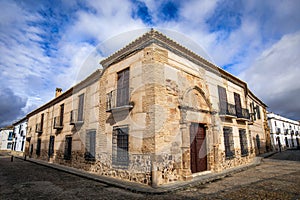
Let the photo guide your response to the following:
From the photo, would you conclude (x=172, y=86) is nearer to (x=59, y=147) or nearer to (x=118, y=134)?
(x=118, y=134)

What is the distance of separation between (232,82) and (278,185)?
22.5 ft

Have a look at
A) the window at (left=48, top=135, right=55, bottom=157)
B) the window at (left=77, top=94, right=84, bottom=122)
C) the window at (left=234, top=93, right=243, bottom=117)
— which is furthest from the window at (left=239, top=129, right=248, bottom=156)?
the window at (left=48, top=135, right=55, bottom=157)

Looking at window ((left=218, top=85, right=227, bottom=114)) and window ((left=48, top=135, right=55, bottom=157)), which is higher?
window ((left=218, top=85, right=227, bottom=114))

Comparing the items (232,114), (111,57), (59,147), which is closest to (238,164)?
(232,114)

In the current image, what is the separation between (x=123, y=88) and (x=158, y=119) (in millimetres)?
2427

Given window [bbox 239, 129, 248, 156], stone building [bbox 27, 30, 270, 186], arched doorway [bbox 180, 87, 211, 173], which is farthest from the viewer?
window [bbox 239, 129, 248, 156]

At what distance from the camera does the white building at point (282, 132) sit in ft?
89.1

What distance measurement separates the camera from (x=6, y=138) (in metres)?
36.5

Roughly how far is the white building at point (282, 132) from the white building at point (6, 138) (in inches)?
1926

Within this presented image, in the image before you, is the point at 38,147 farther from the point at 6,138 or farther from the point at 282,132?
the point at 282,132

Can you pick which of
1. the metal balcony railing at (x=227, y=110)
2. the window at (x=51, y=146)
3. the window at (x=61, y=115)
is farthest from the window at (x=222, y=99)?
the window at (x=51, y=146)

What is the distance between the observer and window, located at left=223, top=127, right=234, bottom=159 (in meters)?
8.68

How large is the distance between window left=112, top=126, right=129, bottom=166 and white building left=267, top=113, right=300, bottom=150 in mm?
26829

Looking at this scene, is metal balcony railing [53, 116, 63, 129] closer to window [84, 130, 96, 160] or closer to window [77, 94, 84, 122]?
window [77, 94, 84, 122]
